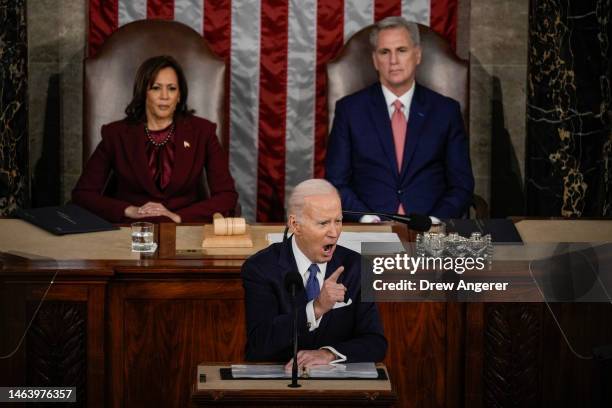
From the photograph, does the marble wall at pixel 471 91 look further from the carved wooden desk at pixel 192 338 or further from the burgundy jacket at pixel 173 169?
the carved wooden desk at pixel 192 338

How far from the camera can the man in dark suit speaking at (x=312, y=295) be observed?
8.99ft

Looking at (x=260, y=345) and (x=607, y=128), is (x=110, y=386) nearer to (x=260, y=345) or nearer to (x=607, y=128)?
(x=260, y=345)

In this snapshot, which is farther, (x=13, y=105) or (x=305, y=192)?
(x=13, y=105)

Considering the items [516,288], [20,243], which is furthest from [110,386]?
[516,288]

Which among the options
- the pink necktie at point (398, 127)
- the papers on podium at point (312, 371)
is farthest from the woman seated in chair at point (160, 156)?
the papers on podium at point (312, 371)

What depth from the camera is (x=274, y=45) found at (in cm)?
598

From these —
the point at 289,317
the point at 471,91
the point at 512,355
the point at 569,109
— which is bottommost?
the point at 512,355

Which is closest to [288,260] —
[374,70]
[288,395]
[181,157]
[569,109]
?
[288,395]

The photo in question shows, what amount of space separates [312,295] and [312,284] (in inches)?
1.2

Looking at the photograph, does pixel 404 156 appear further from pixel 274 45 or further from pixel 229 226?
pixel 229 226

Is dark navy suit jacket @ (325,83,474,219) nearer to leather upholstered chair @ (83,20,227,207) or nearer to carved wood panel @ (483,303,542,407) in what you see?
leather upholstered chair @ (83,20,227,207)

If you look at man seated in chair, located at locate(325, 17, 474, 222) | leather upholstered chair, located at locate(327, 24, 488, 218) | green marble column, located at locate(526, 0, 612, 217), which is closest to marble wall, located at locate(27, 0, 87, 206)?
leather upholstered chair, located at locate(327, 24, 488, 218)

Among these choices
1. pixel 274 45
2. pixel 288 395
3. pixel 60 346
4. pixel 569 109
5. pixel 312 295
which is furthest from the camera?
pixel 274 45

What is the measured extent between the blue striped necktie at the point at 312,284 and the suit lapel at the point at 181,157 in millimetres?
2320
